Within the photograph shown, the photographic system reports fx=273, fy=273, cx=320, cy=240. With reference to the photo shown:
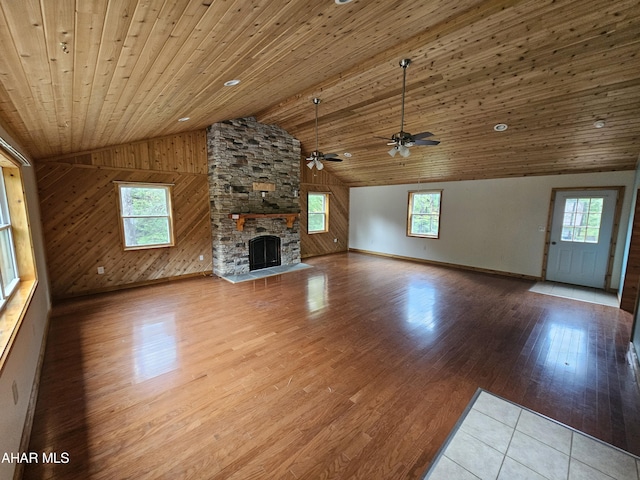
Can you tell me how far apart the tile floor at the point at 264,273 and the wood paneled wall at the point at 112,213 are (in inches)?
36.6

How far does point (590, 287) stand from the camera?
553 centimetres

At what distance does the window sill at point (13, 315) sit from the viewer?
5.68 feet

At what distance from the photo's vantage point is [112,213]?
5.07 metres

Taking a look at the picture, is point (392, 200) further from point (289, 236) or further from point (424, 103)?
point (424, 103)

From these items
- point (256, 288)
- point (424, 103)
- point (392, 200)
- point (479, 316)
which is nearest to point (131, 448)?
point (256, 288)

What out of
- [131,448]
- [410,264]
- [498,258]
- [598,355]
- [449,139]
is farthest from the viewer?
[410,264]

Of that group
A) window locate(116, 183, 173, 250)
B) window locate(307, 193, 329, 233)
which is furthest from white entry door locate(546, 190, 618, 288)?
window locate(116, 183, 173, 250)

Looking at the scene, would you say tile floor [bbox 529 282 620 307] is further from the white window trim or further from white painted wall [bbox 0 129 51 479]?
the white window trim

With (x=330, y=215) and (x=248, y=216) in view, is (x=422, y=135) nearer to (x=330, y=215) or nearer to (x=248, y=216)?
(x=248, y=216)

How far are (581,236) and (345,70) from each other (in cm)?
571

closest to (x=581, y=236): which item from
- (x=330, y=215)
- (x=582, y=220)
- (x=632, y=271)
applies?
(x=582, y=220)

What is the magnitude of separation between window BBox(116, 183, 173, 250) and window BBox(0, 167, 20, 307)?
7.52 feet

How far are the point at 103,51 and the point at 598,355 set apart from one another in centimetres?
531

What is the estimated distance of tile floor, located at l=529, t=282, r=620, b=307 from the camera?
191 inches
